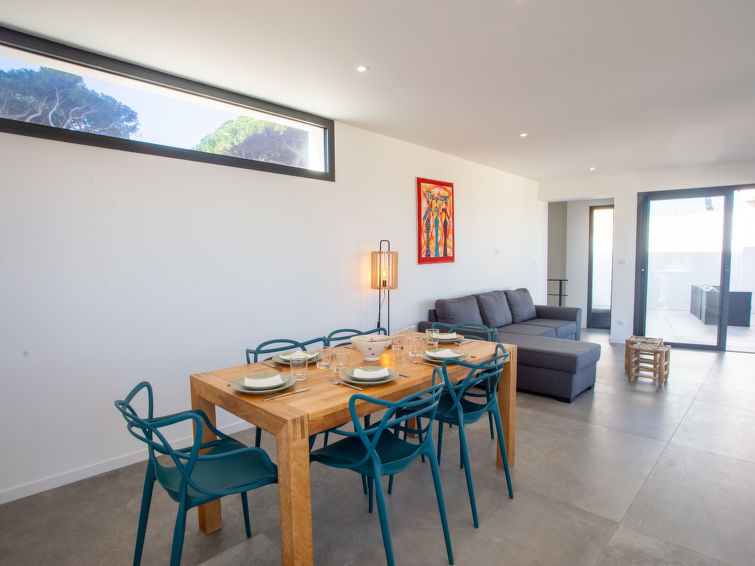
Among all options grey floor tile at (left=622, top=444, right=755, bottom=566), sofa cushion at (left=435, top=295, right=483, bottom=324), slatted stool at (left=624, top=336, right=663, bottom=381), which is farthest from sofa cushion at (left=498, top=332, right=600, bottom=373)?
grey floor tile at (left=622, top=444, right=755, bottom=566)

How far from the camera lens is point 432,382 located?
81.0 inches

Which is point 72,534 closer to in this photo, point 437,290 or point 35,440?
point 35,440

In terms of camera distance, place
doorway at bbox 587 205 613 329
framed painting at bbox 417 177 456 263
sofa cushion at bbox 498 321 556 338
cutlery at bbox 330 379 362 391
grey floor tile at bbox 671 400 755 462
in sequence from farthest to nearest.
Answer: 1. doorway at bbox 587 205 613 329
2. sofa cushion at bbox 498 321 556 338
3. framed painting at bbox 417 177 456 263
4. grey floor tile at bbox 671 400 755 462
5. cutlery at bbox 330 379 362 391

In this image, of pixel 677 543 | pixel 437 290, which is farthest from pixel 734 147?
pixel 677 543

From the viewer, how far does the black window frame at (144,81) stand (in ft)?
7.77

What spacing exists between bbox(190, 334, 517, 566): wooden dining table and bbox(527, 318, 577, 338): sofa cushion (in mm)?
3489

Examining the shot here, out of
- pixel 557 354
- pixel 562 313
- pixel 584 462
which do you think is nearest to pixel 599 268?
pixel 562 313

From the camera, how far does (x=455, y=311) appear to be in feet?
15.6

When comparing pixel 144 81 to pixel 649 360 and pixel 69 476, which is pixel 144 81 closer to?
pixel 69 476

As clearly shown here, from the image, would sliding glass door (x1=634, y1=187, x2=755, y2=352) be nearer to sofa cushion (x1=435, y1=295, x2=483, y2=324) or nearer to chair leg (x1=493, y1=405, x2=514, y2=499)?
sofa cushion (x1=435, y1=295, x2=483, y2=324)

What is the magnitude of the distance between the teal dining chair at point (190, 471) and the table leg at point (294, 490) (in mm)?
140

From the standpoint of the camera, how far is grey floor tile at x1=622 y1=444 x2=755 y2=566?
6.46ft

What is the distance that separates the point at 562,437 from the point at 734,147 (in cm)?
429

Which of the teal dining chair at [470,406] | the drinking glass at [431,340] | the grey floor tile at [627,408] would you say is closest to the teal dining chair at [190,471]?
the teal dining chair at [470,406]
